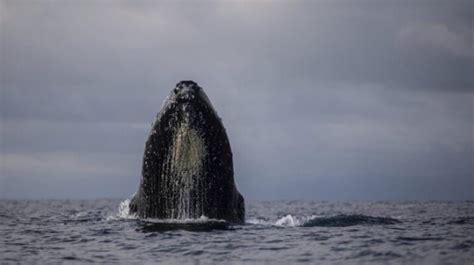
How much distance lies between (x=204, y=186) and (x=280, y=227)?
3.63m

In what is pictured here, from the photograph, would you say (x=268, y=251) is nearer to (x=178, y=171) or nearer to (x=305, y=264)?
(x=305, y=264)

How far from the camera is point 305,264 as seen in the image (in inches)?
551

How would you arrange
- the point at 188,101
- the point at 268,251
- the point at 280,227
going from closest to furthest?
the point at 268,251, the point at 188,101, the point at 280,227

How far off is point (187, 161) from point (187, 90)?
5.04 feet

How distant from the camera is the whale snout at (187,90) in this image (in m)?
16.8

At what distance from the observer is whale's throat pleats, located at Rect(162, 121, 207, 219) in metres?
16.9

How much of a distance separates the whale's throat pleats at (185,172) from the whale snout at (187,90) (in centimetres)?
54

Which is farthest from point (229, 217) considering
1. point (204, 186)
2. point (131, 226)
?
point (131, 226)

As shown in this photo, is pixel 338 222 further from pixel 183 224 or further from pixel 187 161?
pixel 187 161

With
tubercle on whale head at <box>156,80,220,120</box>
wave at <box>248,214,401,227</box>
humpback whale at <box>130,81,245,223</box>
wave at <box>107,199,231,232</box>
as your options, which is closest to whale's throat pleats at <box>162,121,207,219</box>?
humpback whale at <box>130,81,245,223</box>

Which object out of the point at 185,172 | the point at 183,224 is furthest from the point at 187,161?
the point at 183,224

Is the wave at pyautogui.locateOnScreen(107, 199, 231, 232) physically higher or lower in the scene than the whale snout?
lower

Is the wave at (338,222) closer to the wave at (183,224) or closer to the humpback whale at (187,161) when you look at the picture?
the wave at (183,224)

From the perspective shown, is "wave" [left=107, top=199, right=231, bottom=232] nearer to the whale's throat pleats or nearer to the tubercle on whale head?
the whale's throat pleats
